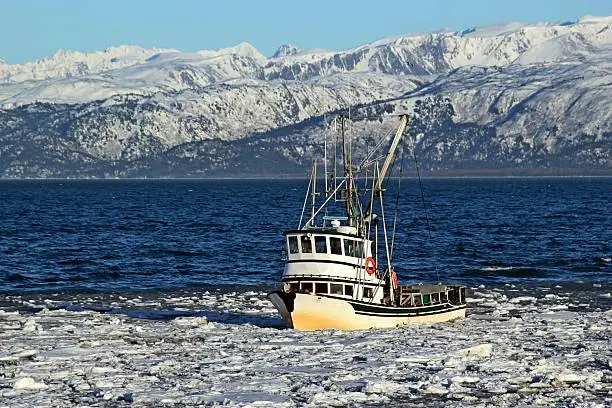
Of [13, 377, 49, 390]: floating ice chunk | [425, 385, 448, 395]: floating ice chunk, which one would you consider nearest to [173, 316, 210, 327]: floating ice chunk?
[13, 377, 49, 390]: floating ice chunk

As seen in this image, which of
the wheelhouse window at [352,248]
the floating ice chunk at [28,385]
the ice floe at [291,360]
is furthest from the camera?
the wheelhouse window at [352,248]

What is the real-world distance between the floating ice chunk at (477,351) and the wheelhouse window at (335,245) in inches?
403

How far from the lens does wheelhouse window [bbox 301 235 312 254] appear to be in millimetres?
50531

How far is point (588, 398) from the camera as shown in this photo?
33.5 meters

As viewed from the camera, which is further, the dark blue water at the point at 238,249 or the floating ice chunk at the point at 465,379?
the dark blue water at the point at 238,249

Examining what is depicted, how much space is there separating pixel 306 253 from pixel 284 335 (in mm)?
4104

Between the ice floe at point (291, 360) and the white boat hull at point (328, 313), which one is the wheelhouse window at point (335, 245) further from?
the ice floe at point (291, 360)

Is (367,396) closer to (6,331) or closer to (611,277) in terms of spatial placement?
(6,331)

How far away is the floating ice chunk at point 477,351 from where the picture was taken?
41375 millimetres

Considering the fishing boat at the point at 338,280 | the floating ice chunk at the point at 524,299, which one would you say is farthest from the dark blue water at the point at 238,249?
the fishing boat at the point at 338,280

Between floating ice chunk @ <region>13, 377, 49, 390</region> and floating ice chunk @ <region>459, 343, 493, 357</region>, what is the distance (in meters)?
14.5

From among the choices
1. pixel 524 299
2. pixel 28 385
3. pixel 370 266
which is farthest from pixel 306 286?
pixel 524 299

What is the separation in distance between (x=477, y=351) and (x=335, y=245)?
35.2ft

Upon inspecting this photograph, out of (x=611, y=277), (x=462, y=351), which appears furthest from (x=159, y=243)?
(x=462, y=351)
